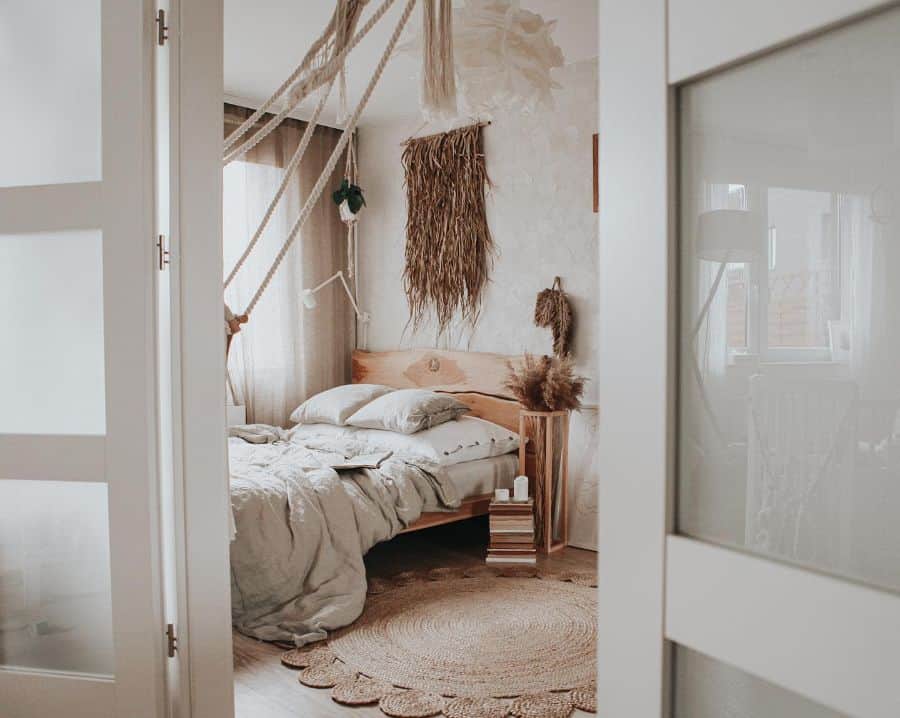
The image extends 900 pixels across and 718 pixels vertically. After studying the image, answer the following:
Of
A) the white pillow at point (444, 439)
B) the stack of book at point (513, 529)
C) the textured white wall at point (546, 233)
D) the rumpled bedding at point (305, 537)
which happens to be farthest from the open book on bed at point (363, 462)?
the textured white wall at point (546, 233)

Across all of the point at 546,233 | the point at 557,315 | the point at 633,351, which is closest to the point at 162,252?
the point at 633,351

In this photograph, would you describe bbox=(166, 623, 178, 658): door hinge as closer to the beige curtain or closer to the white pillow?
the white pillow

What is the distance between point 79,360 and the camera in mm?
1668

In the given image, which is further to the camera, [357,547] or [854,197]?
[357,547]

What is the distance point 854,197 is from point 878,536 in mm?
296

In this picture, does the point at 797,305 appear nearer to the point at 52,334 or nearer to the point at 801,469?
the point at 801,469

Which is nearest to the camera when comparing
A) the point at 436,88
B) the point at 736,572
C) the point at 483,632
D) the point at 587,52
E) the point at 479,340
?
the point at 736,572

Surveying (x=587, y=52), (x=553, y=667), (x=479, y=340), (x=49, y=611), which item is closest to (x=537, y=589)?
(x=553, y=667)

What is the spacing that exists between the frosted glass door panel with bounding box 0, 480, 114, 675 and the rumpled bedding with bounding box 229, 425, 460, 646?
1.11m

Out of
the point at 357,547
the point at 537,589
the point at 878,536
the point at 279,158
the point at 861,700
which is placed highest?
the point at 279,158

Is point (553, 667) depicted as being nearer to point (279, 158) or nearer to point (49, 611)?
point (49, 611)

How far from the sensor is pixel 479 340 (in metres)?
4.66

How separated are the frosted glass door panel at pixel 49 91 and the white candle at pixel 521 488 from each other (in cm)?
264

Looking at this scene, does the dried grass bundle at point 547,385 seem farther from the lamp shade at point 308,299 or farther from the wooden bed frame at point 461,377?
the lamp shade at point 308,299
